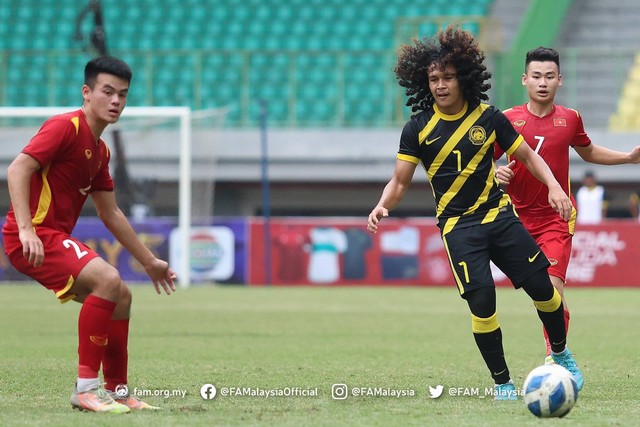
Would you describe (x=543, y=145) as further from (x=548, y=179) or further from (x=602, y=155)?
(x=548, y=179)

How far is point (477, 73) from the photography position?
22.2ft

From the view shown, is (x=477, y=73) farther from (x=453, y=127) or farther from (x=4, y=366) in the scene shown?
(x=4, y=366)

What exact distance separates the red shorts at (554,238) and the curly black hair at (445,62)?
1399mm

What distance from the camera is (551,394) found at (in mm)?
5766

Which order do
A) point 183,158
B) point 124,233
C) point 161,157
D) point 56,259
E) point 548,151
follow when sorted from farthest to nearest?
point 161,157
point 183,158
point 548,151
point 124,233
point 56,259

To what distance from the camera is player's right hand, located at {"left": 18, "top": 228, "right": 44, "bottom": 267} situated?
19.0 ft

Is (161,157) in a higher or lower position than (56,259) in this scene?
higher

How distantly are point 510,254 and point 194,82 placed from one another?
56.2 feet

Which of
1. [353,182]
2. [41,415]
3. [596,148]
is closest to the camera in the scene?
[41,415]

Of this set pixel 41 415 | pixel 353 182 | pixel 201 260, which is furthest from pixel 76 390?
pixel 353 182

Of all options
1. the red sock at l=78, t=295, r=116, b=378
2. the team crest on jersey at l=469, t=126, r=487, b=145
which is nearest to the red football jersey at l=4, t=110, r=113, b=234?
the red sock at l=78, t=295, r=116, b=378

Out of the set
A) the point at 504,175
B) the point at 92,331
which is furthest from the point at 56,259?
the point at 504,175

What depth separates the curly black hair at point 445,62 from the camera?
22.1 feet

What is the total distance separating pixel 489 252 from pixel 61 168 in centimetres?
256
